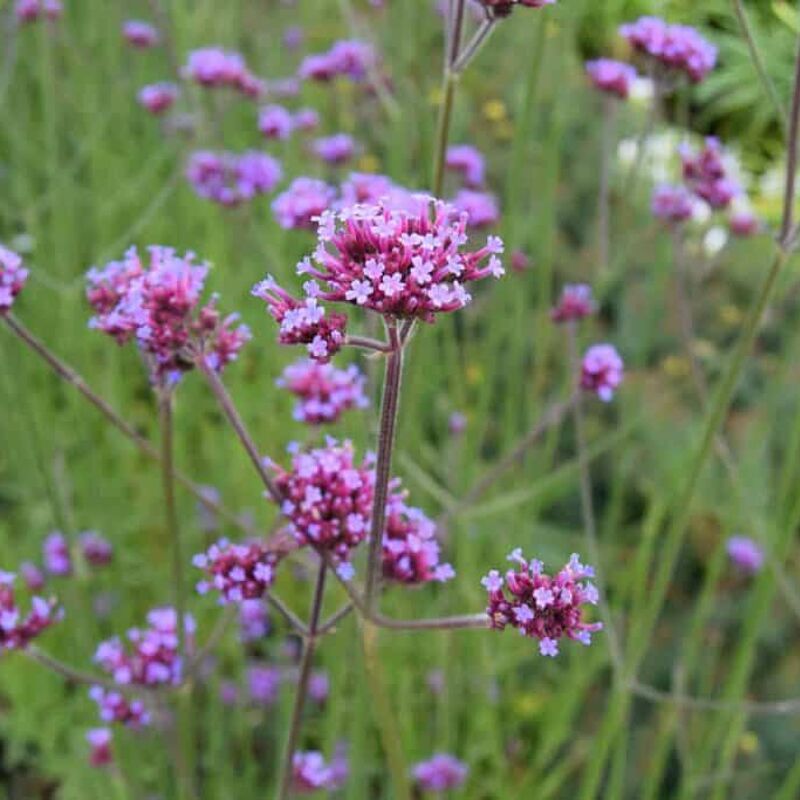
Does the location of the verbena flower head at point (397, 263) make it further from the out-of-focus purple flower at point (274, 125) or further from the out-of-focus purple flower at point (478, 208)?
the out-of-focus purple flower at point (274, 125)

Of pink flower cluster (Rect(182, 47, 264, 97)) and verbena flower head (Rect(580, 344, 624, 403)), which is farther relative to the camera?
pink flower cluster (Rect(182, 47, 264, 97))

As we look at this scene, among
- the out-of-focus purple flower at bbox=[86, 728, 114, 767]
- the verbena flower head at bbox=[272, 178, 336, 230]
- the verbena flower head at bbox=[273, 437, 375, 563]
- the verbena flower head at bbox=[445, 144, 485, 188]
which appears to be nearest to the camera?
the verbena flower head at bbox=[273, 437, 375, 563]

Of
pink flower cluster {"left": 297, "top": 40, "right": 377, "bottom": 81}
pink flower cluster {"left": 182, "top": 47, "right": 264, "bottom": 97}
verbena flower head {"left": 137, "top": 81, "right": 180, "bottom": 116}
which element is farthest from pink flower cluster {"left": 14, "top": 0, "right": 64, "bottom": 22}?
pink flower cluster {"left": 297, "top": 40, "right": 377, "bottom": 81}

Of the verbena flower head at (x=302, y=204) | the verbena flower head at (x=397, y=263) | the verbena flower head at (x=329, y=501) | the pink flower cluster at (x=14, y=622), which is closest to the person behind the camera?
the verbena flower head at (x=397, y=263)

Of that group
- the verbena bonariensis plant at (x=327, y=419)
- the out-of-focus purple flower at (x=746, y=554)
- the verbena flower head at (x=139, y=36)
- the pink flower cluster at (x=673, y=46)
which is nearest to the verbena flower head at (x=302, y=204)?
the verbena bonariensis plant at (x=327, y=419)

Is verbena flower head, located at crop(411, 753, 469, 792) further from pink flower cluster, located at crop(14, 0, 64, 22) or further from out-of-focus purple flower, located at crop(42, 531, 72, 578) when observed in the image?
pink flower cluster, located at crop(14, 0, 64, 22)

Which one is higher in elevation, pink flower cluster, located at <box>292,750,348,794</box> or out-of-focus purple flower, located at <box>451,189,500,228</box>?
out-of-focus purple flower, located at <box>451,189,500,228</box>

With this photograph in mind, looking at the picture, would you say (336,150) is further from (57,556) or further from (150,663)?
(150,663)
